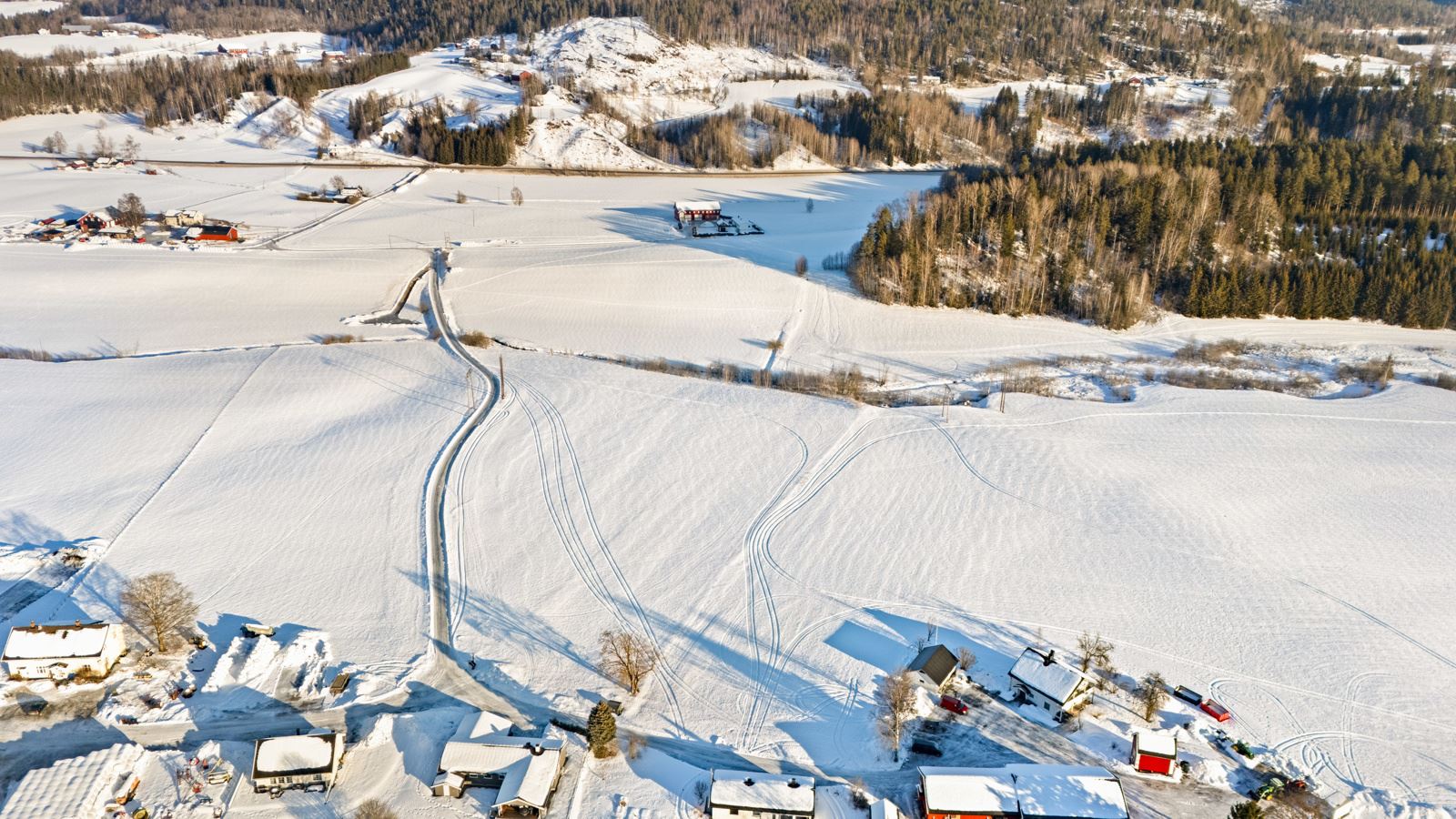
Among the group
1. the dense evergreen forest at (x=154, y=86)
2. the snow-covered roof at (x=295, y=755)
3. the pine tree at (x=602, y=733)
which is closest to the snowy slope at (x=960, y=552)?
the pine tree at (x=602, y=733)

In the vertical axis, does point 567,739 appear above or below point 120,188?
below

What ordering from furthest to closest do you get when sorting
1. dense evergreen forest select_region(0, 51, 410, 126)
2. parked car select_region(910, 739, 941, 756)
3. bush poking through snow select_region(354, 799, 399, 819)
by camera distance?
dense evergreen forest select_region(0, 51, 410, 126) < parked car select_region(910, 739, 941, 756) < bush poking through snow select_region(354, 799, 399, 819)

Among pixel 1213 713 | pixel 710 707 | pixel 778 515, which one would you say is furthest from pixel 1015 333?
pixel 710 707

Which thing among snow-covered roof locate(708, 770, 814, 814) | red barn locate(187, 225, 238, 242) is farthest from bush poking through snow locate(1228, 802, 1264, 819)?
red barn locate(187, 225, 238, 242)

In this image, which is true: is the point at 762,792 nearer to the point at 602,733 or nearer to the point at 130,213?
the point at 602,733

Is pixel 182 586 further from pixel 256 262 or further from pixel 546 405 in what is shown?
pixel 256 262

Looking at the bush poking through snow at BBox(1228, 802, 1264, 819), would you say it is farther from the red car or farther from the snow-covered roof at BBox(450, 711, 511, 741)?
the snow-covered roof at BBox(450, 711, 511, 741)
